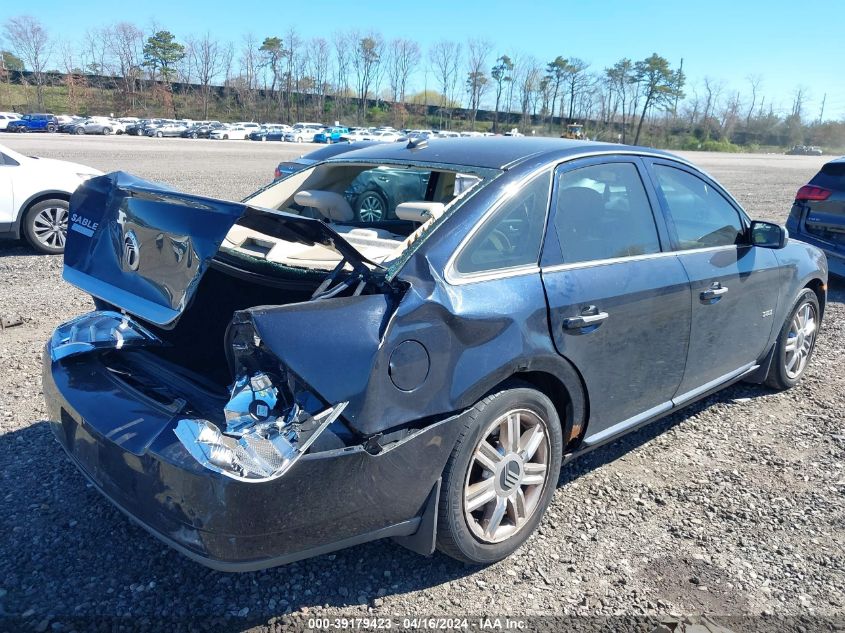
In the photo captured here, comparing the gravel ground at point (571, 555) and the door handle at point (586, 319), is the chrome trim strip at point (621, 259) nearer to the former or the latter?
the door handle at point (586, 319)

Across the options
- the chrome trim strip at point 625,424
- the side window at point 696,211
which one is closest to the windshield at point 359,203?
the side window at point 696,211

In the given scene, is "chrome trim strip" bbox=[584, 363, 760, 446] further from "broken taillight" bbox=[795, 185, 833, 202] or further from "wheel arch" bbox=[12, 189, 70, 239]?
"wheel arch" bbox=[12, 189, 70, 239]

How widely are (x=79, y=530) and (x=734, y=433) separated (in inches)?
145

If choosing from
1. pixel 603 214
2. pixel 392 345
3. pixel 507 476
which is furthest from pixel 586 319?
pixel 392 345

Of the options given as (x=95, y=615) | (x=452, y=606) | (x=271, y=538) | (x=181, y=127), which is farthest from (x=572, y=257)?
(x=181, y=127)

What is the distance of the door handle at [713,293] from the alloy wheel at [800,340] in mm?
1291

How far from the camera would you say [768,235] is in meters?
4.19

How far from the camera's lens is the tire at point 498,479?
105 inches

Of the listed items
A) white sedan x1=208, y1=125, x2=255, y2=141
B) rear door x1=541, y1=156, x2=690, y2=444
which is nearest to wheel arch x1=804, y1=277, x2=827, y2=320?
rear door x1=541, y1=156, x2=690, y2=444

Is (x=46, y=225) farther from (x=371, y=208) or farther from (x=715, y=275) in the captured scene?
(x=715, y=275)

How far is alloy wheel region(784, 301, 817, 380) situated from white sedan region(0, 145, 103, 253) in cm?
765

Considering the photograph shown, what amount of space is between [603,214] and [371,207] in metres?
1.72

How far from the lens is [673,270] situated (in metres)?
3.57

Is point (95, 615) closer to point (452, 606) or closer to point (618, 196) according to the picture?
point (452, 606)
